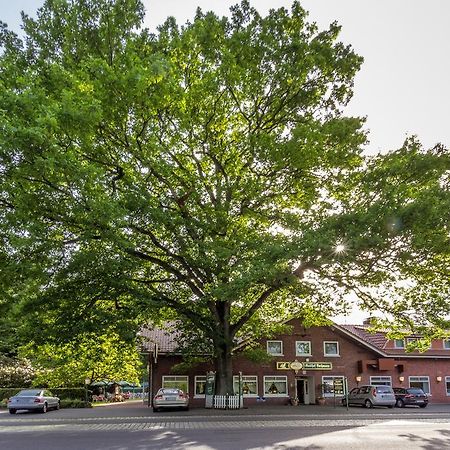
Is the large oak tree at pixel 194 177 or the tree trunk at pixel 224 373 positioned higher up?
the large oak tree at pixel 194 177

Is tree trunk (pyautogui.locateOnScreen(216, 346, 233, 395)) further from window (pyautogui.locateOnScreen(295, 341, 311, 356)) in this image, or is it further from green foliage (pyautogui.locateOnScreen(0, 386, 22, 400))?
green foliage (pyautogui.locateOnScreen(0, 386, 22, 400))

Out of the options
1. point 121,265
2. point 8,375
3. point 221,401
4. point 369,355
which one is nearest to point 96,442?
point 121,265

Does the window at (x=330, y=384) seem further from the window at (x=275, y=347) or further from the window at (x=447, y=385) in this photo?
the window at (x=447, y=385)

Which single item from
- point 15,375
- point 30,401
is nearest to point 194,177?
point 30,401

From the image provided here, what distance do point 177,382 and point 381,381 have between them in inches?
616

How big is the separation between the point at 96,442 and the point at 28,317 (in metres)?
11.0

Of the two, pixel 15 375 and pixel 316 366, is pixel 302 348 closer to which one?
pixel 316 366

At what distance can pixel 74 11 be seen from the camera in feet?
57.2

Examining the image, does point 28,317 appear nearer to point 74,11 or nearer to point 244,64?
point 74,11

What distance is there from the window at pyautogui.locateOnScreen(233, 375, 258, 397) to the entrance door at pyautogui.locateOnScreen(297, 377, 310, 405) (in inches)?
138

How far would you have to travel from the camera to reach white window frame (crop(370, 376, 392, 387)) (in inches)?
1443

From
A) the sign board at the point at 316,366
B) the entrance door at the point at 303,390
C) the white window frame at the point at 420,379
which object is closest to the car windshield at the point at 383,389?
the sign board at the point at 316,366

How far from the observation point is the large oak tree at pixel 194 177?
1534cm

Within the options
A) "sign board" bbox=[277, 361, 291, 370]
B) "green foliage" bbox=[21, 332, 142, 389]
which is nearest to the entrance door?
"sign board" bbox=[277, 361, 291, 370]
